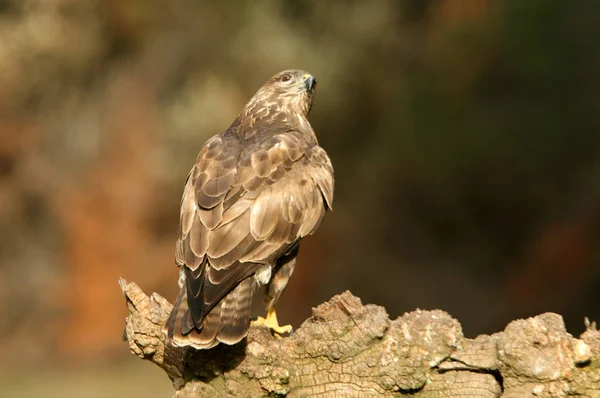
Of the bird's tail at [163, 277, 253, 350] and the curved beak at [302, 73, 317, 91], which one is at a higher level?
the curved beak at [302, 73, 317, 91]

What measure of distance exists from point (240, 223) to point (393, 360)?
122 centimetres

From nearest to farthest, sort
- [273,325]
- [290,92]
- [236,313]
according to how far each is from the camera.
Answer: [236,313]
[273,325]
[290,92]

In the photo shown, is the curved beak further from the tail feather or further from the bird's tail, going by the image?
the bird's tail

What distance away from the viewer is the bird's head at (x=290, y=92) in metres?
7.21

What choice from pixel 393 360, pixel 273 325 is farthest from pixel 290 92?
pixel 393 360

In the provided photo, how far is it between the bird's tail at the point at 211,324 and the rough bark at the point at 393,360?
4.1 inches

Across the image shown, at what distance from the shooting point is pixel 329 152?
1549 centimetres

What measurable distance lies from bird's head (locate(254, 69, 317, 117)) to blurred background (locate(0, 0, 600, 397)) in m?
7.02

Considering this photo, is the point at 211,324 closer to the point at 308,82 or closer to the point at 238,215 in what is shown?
the point at 238,215

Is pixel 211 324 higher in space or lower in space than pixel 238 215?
lower

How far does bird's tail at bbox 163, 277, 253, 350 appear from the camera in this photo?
493cm

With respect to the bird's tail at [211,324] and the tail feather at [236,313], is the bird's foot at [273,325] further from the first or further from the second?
the bird's tail at [211,324]

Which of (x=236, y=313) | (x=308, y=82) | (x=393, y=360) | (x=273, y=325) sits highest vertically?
(x=308, y=82)

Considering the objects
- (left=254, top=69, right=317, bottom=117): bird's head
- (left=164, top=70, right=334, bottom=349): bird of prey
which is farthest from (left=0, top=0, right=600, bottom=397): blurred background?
(left=164, top=70, right=334, bottom=349): bird of prey
